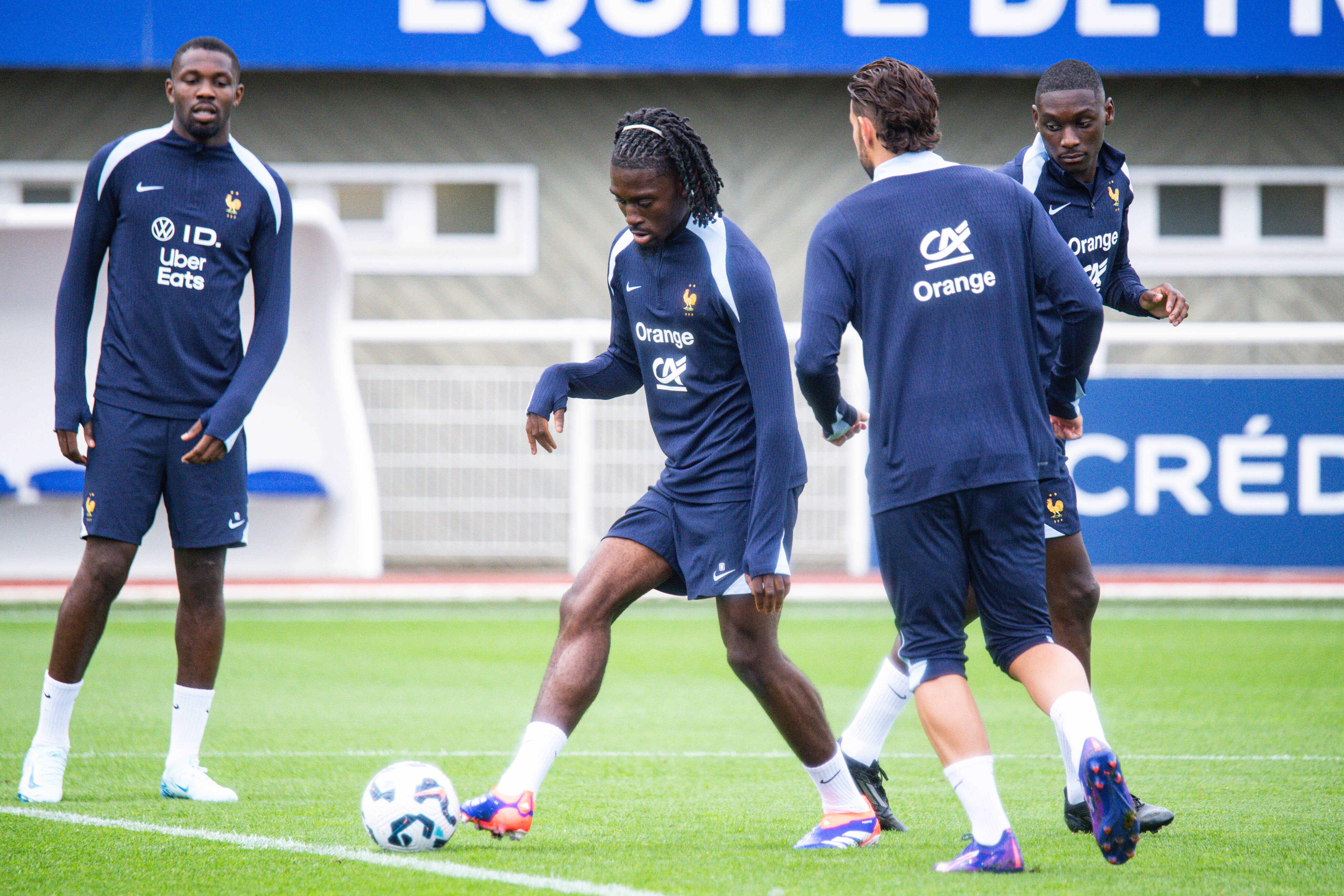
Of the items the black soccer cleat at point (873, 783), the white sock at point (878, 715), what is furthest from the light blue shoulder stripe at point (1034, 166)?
the black soccer cleat at point (873, 783)

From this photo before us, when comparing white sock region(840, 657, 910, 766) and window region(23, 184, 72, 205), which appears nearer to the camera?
white sock region(840, 657, 910, 766)

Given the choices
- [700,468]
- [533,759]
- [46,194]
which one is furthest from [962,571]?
[46,194]

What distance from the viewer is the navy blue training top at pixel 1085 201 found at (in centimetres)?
489

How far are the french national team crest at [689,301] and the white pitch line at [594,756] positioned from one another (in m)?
2.35

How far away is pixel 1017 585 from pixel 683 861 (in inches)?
44.3

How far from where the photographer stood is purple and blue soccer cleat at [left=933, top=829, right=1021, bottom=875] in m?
3.83

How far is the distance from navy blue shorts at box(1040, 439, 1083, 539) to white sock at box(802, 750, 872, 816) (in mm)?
1030

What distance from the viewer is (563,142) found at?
14414mm

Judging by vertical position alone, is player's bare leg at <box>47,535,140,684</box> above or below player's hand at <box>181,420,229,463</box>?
below

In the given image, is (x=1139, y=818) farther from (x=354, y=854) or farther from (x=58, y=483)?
(x=58, y=483)

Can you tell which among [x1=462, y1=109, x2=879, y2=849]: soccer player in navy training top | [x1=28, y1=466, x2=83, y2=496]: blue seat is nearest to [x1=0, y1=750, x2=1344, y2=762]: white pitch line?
[x1=462, y1=109, x2=879, y2=849]: soccer player in navy training top

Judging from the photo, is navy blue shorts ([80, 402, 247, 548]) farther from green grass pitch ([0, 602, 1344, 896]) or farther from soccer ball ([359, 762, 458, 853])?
soccer ball ([359, 762, 458, 853])

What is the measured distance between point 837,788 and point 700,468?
983mm

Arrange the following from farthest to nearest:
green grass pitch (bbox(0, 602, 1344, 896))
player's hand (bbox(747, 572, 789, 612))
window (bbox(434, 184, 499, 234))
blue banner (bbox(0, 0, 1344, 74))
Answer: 1. window (bbox(434, 184, 499, 234))
2. blue banner (bbox(0, 0, 1344, 74))
3. player's hand (bbox(747, 572, 789, 612))
4. green grass pitch (bbox(0, 602, 1344, 896))
